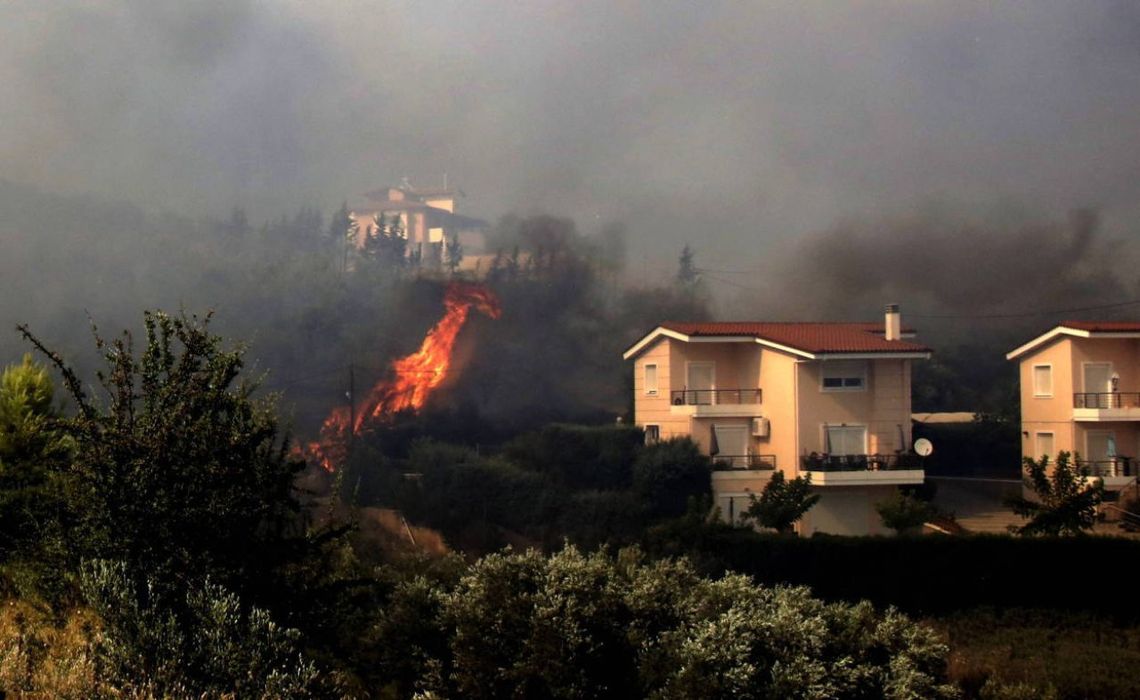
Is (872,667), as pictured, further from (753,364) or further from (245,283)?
(245,283)

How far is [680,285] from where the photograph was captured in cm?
8688

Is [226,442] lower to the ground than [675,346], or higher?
lower

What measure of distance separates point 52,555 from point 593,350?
57593mm

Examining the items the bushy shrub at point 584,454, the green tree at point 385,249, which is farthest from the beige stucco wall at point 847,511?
the green tree at point 385,249

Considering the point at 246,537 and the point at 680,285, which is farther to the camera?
the point at 680,285

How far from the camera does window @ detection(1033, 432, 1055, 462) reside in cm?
4953

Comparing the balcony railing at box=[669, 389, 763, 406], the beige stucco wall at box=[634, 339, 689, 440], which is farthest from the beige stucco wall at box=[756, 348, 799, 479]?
the beige stucco wall at box=[634, 339, 689, 440]

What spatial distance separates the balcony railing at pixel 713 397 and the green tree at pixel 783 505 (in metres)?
7.86

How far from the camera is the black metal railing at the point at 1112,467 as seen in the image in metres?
46.9

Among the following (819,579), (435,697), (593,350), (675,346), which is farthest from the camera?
(593,350)

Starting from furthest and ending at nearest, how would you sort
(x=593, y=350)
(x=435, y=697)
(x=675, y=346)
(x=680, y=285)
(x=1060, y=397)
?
(x=680, y=285)
(x=593, y=350)
(x=675, y=346)
(x=1060, y=397)
(x=435, y=697)

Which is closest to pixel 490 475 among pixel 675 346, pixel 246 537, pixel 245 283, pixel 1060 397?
pixel 675 346

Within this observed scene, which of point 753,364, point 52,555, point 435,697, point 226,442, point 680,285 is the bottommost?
point 435,697

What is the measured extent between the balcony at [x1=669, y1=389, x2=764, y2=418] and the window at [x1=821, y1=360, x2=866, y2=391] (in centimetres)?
322
